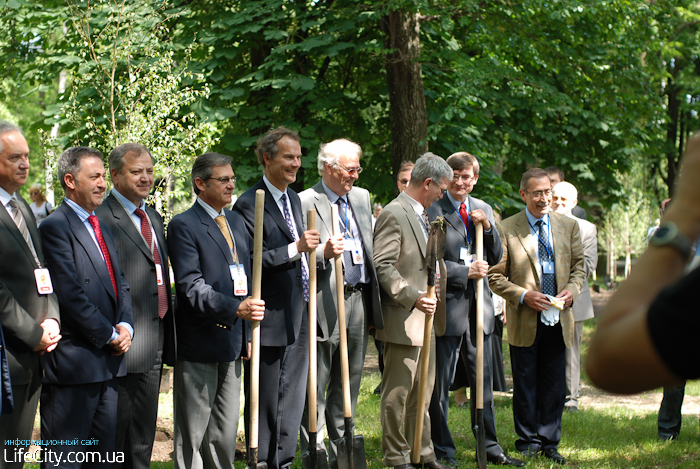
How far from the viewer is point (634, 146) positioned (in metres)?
11.8

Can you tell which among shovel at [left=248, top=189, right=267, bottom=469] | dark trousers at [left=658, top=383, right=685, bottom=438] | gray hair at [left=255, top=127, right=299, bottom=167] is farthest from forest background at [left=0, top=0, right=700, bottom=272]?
dark trousers at [left=658, top=383, right=685, bottom=438]

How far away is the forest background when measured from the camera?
7836 millimetres

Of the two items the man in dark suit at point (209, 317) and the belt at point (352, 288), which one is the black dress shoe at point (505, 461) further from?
the man in dark suit at point (209, 317)

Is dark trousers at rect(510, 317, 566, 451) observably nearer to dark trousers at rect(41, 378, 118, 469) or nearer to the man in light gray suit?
the man in light gray suit

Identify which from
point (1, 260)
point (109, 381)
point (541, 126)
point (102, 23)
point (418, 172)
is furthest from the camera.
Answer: point (541, 126)

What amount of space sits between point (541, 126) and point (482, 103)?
117 inches

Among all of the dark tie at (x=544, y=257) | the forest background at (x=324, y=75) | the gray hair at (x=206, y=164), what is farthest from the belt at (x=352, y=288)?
the forest background at (x=324, y=75)

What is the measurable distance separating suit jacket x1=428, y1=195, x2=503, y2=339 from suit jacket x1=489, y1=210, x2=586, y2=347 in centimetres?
21

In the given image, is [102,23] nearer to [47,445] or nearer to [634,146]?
[47,445]

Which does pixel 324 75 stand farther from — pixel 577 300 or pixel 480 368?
pixel 480 368

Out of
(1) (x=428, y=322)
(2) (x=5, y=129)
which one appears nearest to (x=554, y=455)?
(1) (x=428, y=322)

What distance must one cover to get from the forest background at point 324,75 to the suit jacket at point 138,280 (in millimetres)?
3197

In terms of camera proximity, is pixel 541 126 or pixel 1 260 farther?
pixel 541 126

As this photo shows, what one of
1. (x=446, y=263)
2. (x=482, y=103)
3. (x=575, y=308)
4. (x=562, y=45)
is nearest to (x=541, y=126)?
(x=562, y=45)
